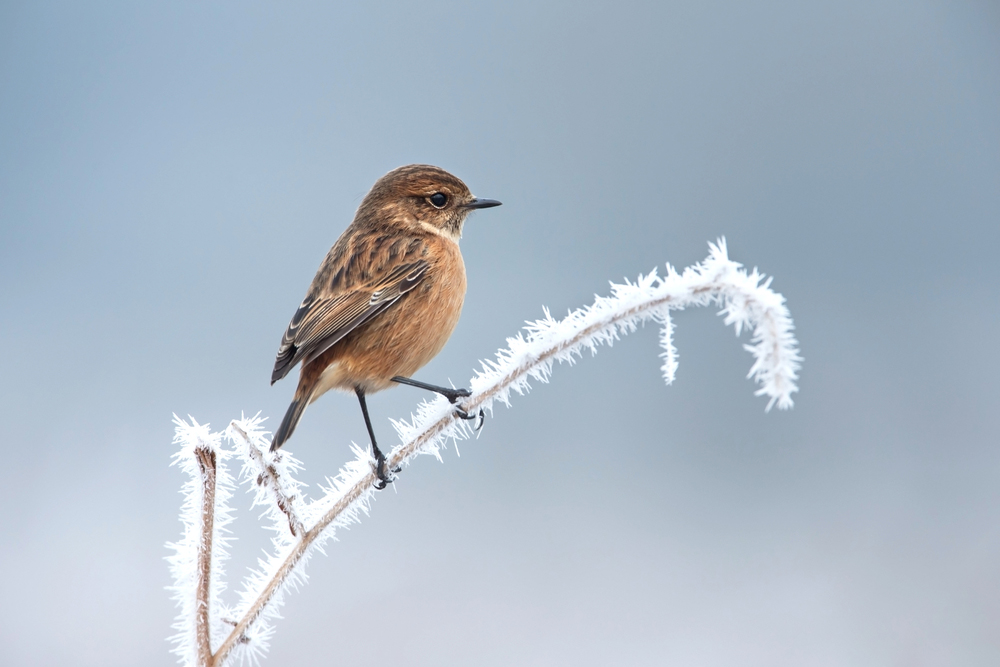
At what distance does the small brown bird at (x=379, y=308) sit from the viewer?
360cm

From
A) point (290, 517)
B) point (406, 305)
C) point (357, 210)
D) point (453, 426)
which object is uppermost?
point (357, 210)

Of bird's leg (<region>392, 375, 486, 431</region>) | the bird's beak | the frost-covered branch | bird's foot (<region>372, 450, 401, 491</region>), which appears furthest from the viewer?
the bird's beak

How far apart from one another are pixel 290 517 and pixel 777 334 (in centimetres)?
105

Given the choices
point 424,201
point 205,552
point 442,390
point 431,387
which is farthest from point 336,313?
point 205,552

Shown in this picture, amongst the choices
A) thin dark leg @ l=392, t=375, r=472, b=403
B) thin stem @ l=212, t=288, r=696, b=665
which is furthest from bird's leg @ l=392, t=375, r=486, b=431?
A: thin stem @ l=212, t=288, r=696, b=665

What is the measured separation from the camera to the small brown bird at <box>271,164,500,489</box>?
3.60 meters

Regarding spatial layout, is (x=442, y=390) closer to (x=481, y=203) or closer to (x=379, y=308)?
(x=379, y=308)

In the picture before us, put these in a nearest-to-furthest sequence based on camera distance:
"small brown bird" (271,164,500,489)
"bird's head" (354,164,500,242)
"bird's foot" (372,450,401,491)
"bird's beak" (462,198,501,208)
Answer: "bird's foot" (372,450,401,491) → "small brown bird" (271,164,500,489) → "bird's beak" (462,198,501,208) → "bird's head" (354,164,500,242)

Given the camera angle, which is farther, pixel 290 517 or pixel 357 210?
pixel 357 210

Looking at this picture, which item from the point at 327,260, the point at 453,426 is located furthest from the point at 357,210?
the point at 453,426

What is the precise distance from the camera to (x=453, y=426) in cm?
188

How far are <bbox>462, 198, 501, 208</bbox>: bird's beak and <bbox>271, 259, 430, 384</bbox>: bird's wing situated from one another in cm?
62

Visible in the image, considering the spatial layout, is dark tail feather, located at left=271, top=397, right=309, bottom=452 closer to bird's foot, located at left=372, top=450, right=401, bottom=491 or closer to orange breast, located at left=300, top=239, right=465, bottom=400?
orange breast, located at left=300, top=239, right=465, bottom=400

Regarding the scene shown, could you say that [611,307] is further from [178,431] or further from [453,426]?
[178,431]
